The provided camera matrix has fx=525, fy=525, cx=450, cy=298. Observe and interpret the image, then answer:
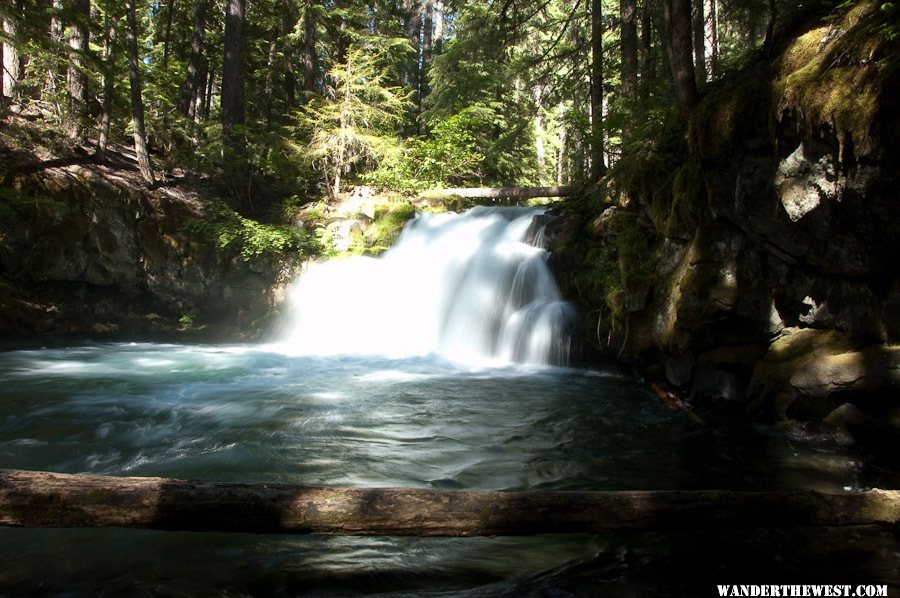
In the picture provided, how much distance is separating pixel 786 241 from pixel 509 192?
10394 millimetres

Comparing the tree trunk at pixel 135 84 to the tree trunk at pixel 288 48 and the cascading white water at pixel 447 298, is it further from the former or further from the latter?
the tree trunk at pixel 288 48

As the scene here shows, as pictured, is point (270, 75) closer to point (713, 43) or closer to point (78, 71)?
point (78, 71)

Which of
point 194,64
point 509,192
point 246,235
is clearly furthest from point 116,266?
point 509,192

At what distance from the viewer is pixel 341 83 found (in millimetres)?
16906

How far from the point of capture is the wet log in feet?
46.3

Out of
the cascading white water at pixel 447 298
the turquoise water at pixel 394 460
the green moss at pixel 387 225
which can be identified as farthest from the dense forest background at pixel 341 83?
the turquoise water at pixel 394 460

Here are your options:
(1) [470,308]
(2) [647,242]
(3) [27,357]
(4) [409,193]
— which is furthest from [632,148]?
(3) [27,357]

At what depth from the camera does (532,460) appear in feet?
17.7

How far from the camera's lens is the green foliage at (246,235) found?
1346 cm

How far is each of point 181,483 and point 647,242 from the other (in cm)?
782

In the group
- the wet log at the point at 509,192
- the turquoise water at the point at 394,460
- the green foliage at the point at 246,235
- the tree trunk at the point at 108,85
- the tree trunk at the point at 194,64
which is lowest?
the turquoise water at the point at 394,460

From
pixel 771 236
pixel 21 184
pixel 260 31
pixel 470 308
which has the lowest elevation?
pixel 470 308

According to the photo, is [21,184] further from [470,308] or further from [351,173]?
[470,308]

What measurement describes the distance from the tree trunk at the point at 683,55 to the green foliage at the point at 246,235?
32.0 ft
